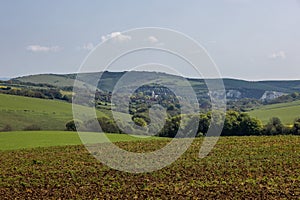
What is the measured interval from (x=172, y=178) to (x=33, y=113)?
54.8 m

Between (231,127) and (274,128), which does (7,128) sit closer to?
(231,127)

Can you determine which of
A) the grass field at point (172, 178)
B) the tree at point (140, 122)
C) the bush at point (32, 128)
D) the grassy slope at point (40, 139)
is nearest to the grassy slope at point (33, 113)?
the bush at point (32, 128)

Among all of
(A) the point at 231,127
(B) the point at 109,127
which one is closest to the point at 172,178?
(B) the point at 109,127

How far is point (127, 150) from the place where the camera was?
32.5m

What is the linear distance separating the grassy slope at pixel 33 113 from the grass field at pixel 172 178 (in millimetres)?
36050

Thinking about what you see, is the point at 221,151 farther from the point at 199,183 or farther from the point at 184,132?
the point at 184,132

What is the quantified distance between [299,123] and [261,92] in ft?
293

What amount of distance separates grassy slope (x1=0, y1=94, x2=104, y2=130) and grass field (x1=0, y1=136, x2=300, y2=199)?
3605 cm

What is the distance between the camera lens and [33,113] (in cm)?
7112

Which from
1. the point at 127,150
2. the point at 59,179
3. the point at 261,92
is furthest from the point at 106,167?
the point at 261,92

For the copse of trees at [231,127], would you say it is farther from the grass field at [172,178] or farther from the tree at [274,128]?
the grass field at [172,178]

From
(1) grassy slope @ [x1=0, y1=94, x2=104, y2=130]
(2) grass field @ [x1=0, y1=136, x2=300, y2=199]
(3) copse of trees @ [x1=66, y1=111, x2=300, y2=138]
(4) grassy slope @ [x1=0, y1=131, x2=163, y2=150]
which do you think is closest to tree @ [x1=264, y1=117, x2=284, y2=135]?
(3) copse of trees @ [x1=66, y1=111, x2=300, y2=138]

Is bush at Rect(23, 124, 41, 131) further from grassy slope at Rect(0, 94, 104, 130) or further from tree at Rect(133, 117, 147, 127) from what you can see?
tree at Rect(133, 117, 147, 127)

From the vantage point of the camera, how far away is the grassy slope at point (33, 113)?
64625mm
